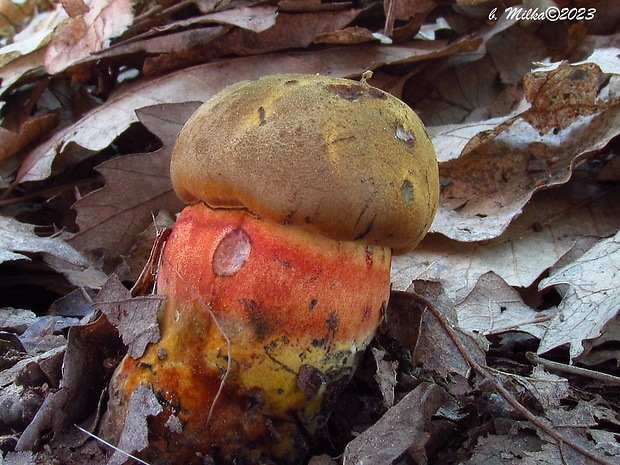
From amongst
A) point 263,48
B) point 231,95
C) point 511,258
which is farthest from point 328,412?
point 263,48

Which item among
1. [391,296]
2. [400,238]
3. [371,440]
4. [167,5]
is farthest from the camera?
[167,5]

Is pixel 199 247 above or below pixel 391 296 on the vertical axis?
above

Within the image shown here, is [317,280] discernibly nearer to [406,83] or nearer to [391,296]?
[391,296]

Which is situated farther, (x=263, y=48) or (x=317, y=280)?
(x=263, y=48)

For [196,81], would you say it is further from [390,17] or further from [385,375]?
[385,375]

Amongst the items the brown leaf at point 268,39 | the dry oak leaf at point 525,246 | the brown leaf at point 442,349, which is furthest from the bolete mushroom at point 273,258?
the brown leaf at point 268,39

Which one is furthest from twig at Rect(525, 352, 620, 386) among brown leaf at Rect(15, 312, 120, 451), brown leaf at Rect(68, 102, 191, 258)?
brown leaf at Rect(68, 102, 191, 258)
